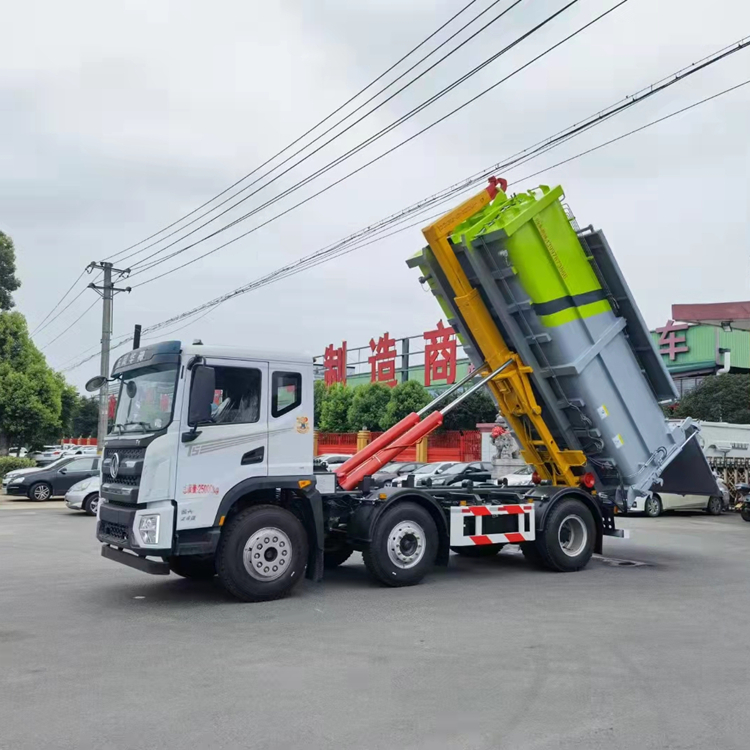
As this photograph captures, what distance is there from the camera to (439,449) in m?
36.2

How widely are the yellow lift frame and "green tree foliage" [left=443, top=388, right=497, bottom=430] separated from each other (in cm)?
2597

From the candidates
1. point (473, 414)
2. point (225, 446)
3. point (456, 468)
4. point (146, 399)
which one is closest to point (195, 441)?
point (225, 446)

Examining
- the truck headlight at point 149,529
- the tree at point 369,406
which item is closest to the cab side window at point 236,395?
the truck headlight at point 149,529

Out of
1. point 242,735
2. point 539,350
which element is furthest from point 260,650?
point 539,350

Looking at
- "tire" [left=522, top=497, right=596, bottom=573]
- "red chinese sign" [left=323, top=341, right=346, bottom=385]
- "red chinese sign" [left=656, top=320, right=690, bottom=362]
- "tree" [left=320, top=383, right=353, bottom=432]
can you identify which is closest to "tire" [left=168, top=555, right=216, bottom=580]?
"tire" [left=522, top=497, right=596, bottom=573]

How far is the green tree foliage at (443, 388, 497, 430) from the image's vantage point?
37.5 meters

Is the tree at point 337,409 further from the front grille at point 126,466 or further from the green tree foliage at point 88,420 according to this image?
the green tree foliage at point 88,420

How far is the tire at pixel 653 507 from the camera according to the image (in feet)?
67.9

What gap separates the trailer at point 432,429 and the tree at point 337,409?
102 feet

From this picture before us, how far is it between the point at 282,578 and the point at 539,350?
14.6 feet

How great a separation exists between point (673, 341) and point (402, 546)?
99.3 feet

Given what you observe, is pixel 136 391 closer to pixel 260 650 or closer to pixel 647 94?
pixel 260 650

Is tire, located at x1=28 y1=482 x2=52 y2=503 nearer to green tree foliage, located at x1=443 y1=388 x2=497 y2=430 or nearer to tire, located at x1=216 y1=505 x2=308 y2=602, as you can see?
tire, located at x1=216 y1=505 x2=308 y2=602

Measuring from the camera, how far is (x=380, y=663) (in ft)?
20.1
